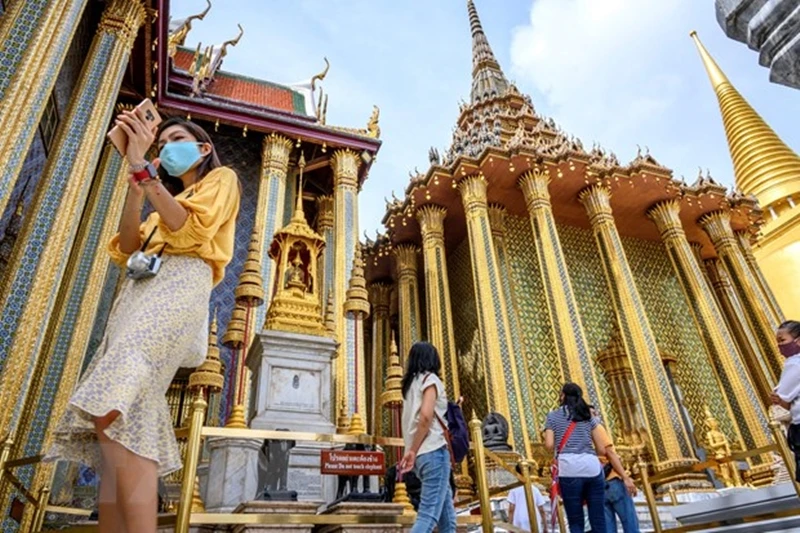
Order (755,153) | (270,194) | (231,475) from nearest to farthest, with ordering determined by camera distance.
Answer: (231,475) < (270,194) < (755,153)

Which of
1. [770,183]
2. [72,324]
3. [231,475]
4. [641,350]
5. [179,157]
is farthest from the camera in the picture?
[770,183]

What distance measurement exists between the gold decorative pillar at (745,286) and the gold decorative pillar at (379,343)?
8714mm

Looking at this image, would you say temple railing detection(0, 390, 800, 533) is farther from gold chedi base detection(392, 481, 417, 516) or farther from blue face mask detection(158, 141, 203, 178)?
blue face mask detection(158, 141, 203, 178)

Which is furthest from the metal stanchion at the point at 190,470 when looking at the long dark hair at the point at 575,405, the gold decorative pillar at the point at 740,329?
the gold decorative pillar at the point at 740,329

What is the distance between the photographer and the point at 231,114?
29.9 feet

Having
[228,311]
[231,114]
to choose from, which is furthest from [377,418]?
[231,114]

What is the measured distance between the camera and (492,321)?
9.52m

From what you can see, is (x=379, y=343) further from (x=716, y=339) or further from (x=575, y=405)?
(x=575, y=405)

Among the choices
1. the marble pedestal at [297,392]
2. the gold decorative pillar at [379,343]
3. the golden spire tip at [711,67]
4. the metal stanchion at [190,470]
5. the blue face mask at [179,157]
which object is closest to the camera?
the blue face mask at [179,157]

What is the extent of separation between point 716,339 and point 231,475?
1080 centimetres

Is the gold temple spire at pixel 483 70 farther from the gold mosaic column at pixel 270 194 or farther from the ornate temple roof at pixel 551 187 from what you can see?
the gold mosaic column at pixel 270 194

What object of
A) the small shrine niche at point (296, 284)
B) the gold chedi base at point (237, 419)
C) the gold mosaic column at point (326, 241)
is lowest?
the gold chedi base at point (237, 419)

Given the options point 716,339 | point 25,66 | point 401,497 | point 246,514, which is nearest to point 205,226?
point 246,514

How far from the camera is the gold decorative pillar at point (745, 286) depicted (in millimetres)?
11633
